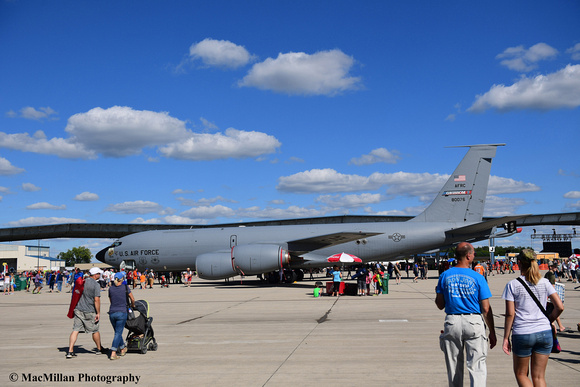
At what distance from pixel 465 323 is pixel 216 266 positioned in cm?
2575

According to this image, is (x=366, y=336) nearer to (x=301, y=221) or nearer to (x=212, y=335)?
(x=212, y=335)

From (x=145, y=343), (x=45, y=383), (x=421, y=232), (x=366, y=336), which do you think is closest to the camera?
(x=45, y=383)

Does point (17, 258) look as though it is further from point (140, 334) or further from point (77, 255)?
point (140, 334)

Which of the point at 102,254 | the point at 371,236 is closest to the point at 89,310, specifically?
the point at 371,236

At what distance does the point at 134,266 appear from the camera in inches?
1387

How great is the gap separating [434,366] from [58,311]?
639 inches

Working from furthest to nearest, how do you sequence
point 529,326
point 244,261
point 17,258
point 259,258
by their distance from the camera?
point 17,258 → point 244,261 → point 259,258 → point 529,326

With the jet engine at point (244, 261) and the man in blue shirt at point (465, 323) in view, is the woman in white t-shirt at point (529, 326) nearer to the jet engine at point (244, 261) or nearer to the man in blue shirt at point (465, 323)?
the man in blue shirt at point (465, 323)

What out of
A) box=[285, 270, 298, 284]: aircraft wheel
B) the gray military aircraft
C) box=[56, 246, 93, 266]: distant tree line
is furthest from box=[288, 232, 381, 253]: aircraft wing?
box=[56, 246, 93, 266]: distant tree line

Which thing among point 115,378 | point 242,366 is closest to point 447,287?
point 242,366

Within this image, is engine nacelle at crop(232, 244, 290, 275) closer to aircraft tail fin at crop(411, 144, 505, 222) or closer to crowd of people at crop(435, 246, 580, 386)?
aircraft tail fin at crop(411, 144, 505, 222)

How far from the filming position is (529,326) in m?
5.38

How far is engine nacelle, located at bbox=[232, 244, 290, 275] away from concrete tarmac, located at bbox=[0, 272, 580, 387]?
43.9 feet

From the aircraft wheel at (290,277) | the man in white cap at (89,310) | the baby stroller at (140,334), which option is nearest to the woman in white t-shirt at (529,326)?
the baby stroller at (140,334)
